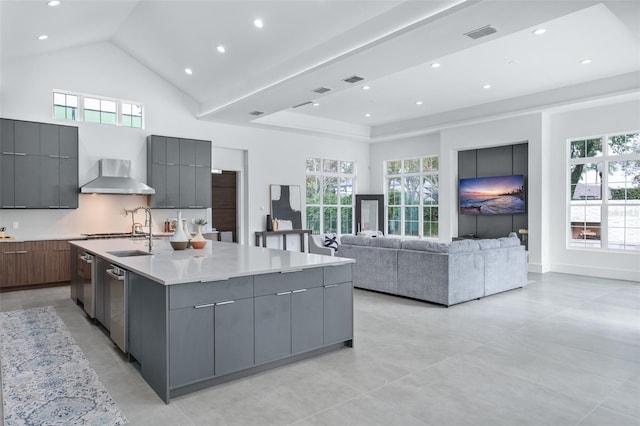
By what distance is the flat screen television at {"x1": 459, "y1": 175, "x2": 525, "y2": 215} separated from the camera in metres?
9.03

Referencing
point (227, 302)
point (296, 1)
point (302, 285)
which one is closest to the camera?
point (227, 302)

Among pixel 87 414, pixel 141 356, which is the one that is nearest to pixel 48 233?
pixel 141 356

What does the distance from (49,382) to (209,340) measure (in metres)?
1.32

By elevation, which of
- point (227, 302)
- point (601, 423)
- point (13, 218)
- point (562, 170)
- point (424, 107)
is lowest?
point (601, 423)

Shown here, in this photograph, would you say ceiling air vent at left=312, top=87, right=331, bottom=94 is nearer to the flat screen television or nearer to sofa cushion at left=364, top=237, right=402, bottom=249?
sofa cushion at left=364, top=237, right=402, bottom=249

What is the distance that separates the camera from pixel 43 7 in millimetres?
5402

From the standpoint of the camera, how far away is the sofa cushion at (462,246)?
221 inches

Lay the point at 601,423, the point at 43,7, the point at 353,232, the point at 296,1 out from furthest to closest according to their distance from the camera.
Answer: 1. the point at 353,232
2. the point at 43,7
3. the point at 296,1
4. the point at 601,423

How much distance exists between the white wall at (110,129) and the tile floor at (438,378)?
2928mm

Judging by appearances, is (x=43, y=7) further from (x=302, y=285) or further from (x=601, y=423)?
(x=601, y=423)

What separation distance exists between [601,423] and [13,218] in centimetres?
838

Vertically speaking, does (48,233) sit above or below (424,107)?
below

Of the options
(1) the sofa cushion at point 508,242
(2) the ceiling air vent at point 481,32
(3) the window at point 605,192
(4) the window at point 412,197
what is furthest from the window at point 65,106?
(3) the window at point 605,192

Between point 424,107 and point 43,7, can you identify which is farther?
point 424,107
